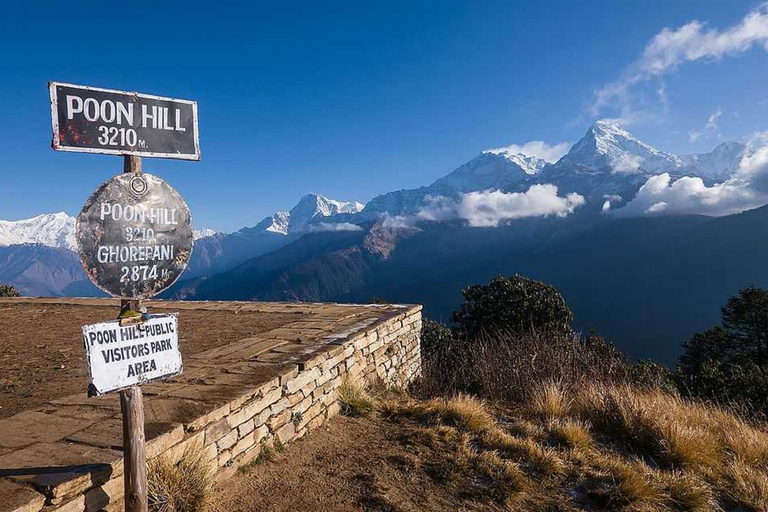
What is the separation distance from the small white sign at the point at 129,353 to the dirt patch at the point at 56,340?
7.42 feet

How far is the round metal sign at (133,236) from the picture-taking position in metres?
2.26

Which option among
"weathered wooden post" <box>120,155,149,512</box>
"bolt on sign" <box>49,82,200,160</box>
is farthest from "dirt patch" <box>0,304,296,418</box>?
"bolt on sign" <box>49,82,200,160</box>

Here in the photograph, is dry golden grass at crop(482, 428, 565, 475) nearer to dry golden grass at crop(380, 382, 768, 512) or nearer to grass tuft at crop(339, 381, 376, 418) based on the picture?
dry golden grass at crop(380, 382, 768, 512)

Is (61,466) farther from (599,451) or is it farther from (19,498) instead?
(599,451)

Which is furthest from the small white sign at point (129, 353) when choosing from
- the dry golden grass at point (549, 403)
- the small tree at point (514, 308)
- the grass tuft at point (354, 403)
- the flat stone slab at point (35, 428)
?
the small tree at point (514, 308)

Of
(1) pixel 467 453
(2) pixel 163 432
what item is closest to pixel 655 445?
(1) pixel 467 453

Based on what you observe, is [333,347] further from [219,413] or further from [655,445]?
[655,445]

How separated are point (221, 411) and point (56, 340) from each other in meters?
5.18

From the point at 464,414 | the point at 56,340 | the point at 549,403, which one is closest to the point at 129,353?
the point at 464,414

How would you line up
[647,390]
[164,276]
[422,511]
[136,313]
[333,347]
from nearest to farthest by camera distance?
[136,313] < [164,276] < [422,511] < [333,347] < [647,390]

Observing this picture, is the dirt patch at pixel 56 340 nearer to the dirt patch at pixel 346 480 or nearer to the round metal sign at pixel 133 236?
the dirt patch at pixel 346 480

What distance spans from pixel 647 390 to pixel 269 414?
20.1ft

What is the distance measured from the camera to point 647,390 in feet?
23.0

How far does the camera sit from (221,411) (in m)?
3.54
